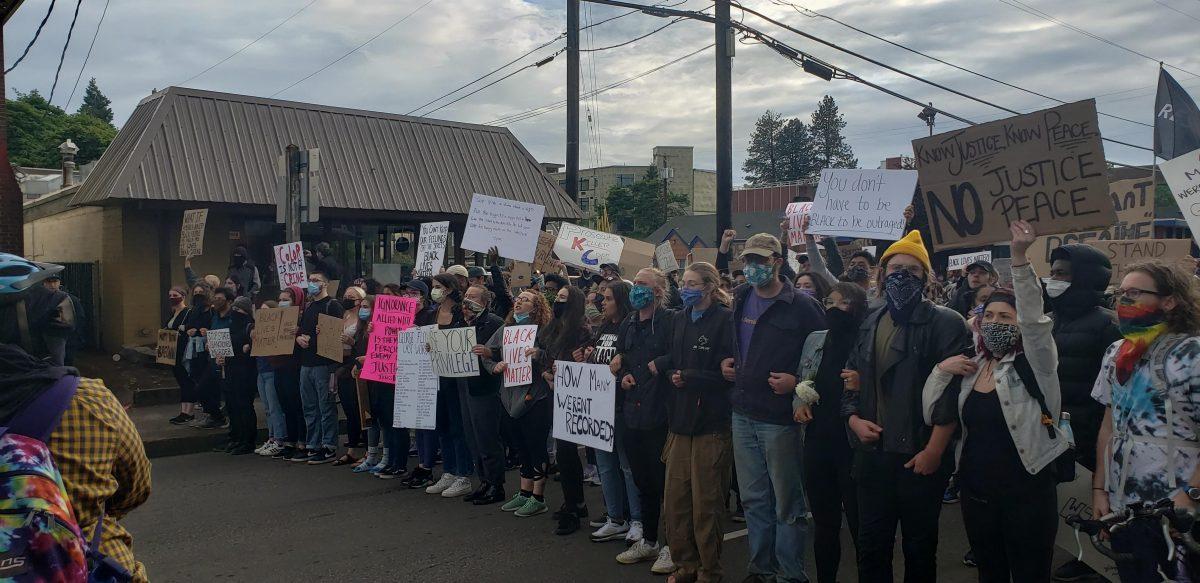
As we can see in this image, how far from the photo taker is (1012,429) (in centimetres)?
401

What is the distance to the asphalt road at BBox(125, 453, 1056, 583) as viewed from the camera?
19.5 ft

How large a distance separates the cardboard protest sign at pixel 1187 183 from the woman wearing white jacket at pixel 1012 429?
2.56m

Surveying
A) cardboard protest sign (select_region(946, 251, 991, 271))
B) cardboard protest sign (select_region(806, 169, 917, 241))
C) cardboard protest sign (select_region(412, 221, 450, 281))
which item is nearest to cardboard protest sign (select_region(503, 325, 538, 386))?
cardboard protest sign (select_region(806, 169, 917, 241))

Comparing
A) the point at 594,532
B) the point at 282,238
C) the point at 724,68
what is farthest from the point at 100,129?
the point at 594,532

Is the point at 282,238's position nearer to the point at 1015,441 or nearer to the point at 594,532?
the point at 594,532

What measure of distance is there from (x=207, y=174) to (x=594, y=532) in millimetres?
12056

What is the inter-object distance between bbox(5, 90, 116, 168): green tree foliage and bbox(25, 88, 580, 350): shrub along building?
126 feet

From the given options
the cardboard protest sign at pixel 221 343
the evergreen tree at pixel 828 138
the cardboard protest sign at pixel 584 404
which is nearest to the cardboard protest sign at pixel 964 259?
the cardboard protest sign at pixel 584 404

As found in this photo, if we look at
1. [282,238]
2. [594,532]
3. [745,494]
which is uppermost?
[282,238]

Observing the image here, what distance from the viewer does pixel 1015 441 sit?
4.00 metres

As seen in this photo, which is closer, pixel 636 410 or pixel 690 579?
pixel 690 579

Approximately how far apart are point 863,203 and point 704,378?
314cm

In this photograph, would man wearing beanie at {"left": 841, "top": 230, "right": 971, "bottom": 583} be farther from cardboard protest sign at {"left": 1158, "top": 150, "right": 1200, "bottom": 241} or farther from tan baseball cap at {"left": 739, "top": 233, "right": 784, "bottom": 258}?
cardboard protest sign at {"left": 1158, "top": 150, "right": 1200, "bottom": 241}

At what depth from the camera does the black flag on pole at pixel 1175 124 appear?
26.2 feet
